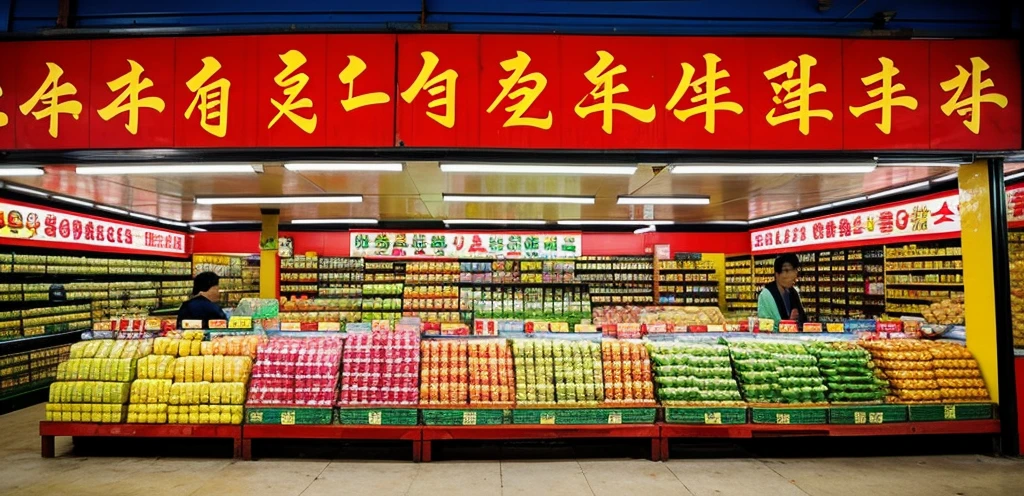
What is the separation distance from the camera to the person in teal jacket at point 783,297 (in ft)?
21.2

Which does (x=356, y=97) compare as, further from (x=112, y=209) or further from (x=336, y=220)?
(x=112, y=209)

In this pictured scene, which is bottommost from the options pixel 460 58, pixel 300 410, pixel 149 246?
pixel 300 410

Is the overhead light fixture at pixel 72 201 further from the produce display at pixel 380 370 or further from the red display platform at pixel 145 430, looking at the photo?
the produce display at pixel 380 370

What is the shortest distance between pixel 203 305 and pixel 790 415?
652 centimetres

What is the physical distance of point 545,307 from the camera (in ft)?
37.0

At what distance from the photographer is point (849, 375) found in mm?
5188

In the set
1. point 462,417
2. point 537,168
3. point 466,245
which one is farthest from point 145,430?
point 466,245

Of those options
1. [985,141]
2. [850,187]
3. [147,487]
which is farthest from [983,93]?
[147,487]

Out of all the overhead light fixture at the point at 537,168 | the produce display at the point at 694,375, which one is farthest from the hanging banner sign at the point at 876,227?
the overhead light fixture at the point at 537,168

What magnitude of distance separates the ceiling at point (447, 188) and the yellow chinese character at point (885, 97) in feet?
2.74

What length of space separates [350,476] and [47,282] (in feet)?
28.0

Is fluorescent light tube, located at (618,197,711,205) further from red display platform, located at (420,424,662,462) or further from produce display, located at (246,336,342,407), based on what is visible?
produce display, located at (246,336,342,407)

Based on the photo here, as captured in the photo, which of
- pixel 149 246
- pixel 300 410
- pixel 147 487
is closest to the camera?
pixel 147 487

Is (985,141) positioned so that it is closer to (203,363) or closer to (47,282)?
(203,363)
